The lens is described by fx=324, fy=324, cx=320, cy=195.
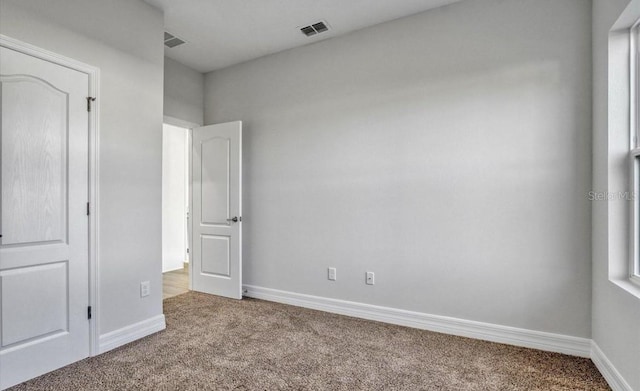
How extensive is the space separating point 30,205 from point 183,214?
3.82 metres

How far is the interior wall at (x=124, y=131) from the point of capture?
241 centimetres

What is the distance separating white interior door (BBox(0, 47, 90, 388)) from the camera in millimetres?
2039

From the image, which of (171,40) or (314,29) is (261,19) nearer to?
(314,29)

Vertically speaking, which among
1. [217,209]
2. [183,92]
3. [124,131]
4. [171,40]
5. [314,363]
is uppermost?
[171,40]

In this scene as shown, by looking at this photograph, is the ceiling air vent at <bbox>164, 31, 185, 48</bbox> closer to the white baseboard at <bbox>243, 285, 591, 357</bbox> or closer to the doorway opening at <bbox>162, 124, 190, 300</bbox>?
the doorway opening at <bbox>162, 124, 190, 300</bbox>

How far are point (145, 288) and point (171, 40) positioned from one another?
8.48ft

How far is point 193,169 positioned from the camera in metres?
4.19

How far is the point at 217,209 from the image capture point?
4000mm

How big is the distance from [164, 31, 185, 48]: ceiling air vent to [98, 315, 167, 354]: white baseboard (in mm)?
2826

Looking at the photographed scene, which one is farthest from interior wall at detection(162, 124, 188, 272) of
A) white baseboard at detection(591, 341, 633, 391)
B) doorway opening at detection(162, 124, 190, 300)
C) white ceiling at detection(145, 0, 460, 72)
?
white baseboard at detection(591, 341, 633, 391)

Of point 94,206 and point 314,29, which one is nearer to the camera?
point 94,206

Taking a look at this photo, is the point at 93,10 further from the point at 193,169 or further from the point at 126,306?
the point at 126,306

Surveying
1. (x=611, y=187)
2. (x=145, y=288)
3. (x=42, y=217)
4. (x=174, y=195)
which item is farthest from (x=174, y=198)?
(x=611, y=187)

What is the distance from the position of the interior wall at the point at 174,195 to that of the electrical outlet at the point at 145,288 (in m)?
2.84
